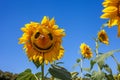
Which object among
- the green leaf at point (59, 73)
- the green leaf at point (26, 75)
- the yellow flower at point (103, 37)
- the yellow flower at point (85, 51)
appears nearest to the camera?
the green leaf at point (59, 73)

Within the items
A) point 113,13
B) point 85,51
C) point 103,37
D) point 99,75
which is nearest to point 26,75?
point 99,75

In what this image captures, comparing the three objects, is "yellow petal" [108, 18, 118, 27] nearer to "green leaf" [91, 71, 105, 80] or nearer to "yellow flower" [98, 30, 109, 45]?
"green leaf" [91, 71, 105, 80]

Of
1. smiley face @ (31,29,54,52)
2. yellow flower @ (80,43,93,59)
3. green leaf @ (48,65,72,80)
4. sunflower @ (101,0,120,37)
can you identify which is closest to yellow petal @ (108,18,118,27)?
sunflower @ (101,0,120,37)

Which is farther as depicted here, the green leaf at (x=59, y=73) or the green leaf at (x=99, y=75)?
the green leaf at (x=99, y=75)

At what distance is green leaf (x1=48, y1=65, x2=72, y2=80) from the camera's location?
3.42 metres

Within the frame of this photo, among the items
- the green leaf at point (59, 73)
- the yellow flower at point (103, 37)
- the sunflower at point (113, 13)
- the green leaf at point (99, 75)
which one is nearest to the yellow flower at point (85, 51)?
the yellow flower at point (103, 37)

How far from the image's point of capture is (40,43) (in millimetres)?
3803

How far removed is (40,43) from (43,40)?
75 mm

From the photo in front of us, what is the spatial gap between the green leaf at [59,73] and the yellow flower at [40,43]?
0.31m

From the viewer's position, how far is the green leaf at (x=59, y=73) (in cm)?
342

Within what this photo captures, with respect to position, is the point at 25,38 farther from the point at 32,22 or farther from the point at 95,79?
the point at 95,79

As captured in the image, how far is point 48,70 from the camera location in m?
3.63

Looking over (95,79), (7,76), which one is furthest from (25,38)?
(7,76)

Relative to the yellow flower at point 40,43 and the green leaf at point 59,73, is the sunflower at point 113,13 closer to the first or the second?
the green leaf at point 59,73
